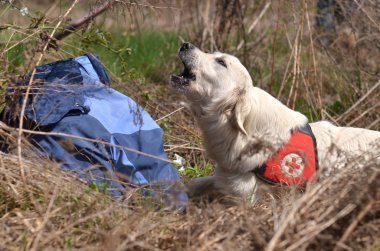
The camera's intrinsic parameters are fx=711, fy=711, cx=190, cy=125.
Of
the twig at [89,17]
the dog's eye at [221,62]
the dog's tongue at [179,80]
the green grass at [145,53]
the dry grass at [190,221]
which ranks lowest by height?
the green grass at [145,53]

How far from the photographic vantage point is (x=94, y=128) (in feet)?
15.5

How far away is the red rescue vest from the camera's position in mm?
4746

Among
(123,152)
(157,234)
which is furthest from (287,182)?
(157,234)

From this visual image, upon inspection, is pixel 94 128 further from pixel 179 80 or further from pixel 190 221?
pixel 190 221

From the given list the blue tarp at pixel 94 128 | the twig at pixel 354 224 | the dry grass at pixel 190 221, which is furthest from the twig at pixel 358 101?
the twig at pixel 354 224

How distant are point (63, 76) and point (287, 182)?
5.52 ft

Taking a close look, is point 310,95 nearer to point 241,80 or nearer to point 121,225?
point 241,80

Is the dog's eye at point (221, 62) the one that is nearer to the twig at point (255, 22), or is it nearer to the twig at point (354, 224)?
the twig at point (354, 224)

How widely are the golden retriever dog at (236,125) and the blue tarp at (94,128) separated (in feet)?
1.17

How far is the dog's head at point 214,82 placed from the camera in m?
5.05

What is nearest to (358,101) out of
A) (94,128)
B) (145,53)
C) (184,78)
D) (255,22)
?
(255,22)

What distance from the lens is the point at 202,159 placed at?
19.9 ft

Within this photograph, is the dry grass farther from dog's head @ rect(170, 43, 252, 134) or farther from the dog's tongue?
the dog's tongue

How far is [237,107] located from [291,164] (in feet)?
1.96
